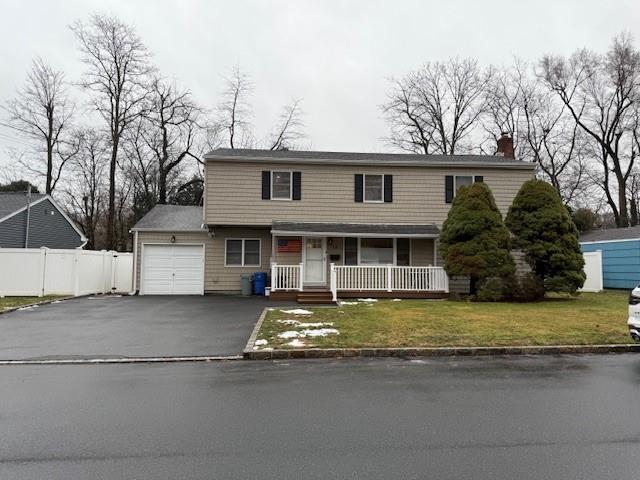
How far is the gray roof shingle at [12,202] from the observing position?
73.9 feet

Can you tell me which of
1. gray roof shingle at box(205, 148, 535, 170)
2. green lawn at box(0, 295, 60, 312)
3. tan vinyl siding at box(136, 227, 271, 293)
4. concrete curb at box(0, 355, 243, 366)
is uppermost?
gray roof shingle at box(205, 148, 535, 170)

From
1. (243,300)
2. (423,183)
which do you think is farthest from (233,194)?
(423,183)

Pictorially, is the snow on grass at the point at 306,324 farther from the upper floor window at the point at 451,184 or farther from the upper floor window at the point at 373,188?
the upper floor window at the point at 451,184

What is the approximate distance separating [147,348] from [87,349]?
1054 millimetres

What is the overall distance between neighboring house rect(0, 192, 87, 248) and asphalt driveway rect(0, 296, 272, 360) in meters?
11.2

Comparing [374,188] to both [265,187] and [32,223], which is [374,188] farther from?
[32,223]

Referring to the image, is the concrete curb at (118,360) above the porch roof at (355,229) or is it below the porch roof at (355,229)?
below

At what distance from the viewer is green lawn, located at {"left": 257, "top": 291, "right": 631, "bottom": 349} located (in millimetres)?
8031

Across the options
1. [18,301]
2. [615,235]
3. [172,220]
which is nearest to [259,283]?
[172,220]

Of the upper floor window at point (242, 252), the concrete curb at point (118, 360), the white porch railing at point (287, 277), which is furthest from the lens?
the upper floor window at point (242, 252)

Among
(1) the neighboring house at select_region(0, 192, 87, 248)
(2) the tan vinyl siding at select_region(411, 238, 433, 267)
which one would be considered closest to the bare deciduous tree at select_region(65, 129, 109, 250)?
(1) the neighboring house at select_region(0, 192, 87, 248)

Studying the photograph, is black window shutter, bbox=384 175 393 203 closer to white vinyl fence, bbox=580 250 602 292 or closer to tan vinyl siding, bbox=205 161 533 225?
tan vinyl siding, bbox=205 161 533 225

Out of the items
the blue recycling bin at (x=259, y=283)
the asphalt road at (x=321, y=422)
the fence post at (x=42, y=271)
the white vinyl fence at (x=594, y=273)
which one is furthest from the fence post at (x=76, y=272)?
the white vinyl fence at (x=594, y=273)

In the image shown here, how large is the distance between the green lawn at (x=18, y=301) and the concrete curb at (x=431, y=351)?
387 inches
